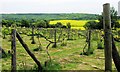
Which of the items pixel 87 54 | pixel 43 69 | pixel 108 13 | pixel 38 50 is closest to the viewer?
pixel 108 13

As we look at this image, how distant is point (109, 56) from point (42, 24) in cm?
6524

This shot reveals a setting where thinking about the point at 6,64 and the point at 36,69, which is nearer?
the point at 36,69

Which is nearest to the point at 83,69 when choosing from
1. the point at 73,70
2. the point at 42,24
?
the point at 73,70

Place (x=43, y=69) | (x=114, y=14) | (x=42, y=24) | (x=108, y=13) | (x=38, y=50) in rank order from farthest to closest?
(x=42, y=24) → (x=114, y=14) → (x=38, y=50) → (x=43, y=69) → (x=108, y=13)

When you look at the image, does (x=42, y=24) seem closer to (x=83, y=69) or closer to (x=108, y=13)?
(x=83, y=69)

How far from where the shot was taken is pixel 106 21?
17.7ft

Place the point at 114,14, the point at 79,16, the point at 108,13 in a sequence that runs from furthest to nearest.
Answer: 1. the point at 79,16
2. the point at 114,14
3. the point at 108,13

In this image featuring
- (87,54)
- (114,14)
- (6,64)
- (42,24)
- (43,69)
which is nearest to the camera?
(43,69)

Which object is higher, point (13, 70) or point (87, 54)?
point (13, 70)

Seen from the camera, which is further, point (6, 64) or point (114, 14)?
point (114, 14)

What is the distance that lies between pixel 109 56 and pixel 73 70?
404cm

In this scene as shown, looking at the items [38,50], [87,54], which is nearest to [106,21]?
[87,54]

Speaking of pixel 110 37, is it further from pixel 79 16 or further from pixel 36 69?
pixel 79 16

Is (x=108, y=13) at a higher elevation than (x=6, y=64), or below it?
higher
